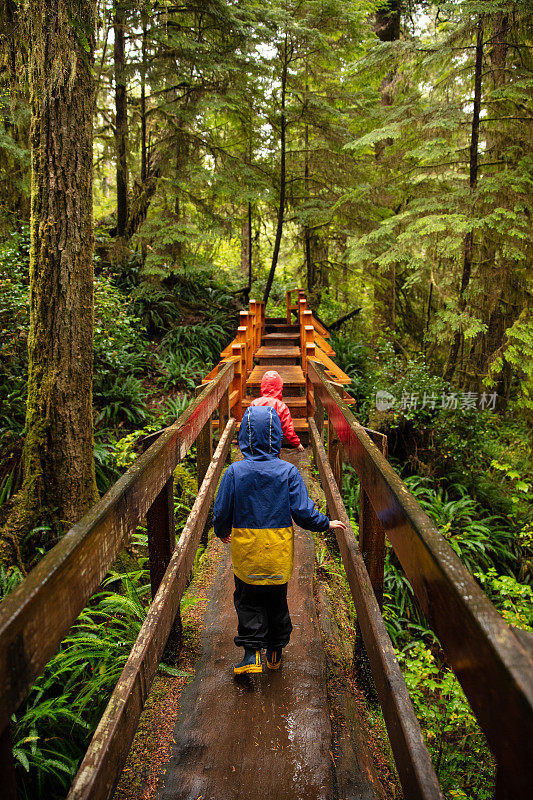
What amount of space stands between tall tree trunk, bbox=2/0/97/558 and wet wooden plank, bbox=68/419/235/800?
2.74m

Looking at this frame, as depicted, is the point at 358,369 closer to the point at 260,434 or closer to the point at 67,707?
the point at 260,434

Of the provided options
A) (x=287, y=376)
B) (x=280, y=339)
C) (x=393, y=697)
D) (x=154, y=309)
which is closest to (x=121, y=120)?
(x=154, y=309)

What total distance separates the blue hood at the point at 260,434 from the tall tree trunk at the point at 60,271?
112 inches

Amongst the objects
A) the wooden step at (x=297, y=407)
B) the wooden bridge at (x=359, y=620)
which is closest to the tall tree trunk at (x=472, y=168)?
the wooden step at (x=297, y=407)

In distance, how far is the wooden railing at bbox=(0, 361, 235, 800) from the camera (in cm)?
95

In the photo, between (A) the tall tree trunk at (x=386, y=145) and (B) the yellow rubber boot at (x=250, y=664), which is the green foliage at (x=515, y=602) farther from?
(A) the tall tree trunk at (x=386, y=145)

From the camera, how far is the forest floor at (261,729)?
6.32 ft

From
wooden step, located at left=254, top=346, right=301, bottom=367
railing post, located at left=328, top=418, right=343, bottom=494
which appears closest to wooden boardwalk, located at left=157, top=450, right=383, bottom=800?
railing post, located at left=328, top=418, right=343, bottom=494

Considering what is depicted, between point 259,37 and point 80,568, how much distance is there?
11.0 meters

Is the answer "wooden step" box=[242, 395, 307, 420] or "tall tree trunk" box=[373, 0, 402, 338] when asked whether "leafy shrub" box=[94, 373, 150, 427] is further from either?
"tall tree trunk" box=[373, 0, 402, 338]

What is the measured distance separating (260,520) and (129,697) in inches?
42.0

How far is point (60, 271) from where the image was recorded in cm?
447

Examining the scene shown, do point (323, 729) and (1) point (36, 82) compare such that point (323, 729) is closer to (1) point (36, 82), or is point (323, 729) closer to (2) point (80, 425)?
(2) point (80, 425)

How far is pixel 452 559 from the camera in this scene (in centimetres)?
113
